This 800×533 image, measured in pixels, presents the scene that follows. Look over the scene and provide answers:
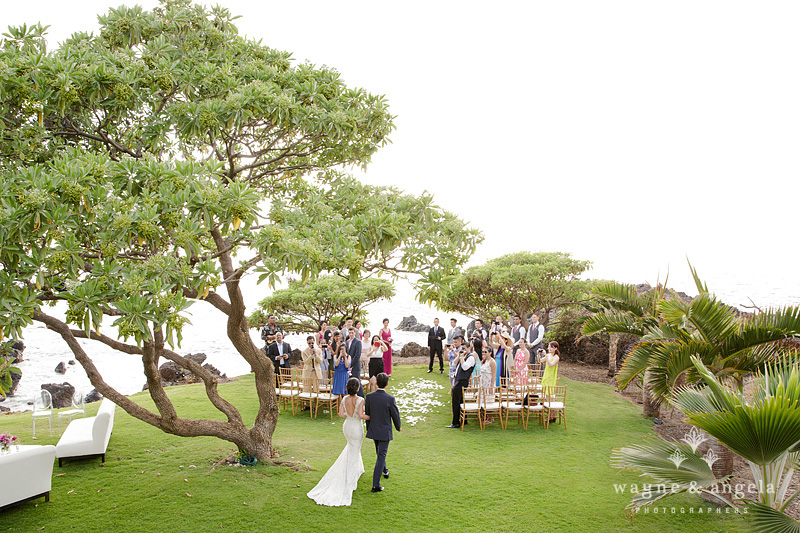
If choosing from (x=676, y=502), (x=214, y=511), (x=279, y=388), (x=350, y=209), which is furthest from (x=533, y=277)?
(x=214, y=511)

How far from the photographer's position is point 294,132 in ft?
21.2

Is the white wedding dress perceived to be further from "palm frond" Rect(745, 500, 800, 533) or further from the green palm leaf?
"palm frond" Rect(745, 500, 800, 533)

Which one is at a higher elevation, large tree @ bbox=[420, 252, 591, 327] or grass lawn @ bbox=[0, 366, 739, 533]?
large tree @ bbox=[420, 252, 591, 327]

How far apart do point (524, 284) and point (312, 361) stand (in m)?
8.40

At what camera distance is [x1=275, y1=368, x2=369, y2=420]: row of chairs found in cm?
1180

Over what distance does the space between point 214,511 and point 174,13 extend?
632 centimetres

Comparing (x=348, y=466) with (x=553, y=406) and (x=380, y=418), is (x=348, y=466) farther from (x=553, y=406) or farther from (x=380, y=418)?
(x=553, y=406)

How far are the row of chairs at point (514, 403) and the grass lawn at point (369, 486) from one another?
0.41 m

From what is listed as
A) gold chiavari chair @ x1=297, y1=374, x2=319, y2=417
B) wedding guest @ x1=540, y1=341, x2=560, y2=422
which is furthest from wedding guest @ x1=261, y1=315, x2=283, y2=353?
wedding guest @ x1=540, y1=341, x2=560, y2=422

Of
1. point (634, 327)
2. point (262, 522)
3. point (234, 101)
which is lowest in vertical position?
point (262, 522)

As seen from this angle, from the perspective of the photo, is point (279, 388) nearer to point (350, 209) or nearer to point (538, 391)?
point (538, 391)

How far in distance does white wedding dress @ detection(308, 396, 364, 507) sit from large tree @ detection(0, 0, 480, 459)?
73.5 inches

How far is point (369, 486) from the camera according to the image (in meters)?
7.52

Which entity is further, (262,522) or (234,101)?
(262,522)
